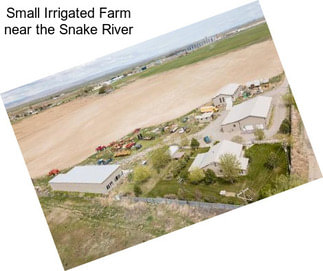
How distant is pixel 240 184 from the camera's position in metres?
7.35

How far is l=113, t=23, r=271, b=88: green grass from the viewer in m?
11.4

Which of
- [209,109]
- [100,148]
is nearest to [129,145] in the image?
[100,148]

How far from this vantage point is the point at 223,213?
711cm

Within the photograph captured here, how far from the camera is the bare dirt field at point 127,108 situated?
30.7ft

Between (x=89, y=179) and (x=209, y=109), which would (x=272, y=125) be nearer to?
(x=209, y=109)

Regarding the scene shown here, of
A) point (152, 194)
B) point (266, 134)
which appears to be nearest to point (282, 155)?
point (266, 134)

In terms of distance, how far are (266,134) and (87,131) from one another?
5.32m

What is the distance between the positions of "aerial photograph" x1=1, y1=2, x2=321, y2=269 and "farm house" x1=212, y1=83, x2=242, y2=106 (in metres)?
0.03

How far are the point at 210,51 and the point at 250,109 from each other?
4.08m

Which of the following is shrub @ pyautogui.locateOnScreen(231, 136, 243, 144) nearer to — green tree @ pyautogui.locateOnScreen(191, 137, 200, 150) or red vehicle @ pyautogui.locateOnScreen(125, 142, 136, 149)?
green tree @ pyautogui.locateOnScreen(191, 137, 200, 150)

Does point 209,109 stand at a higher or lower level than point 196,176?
higher

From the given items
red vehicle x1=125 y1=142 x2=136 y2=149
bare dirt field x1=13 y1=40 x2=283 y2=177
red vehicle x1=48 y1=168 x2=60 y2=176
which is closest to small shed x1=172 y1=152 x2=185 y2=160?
red vehicle x1=125 y1=142 x2=136 y2=149

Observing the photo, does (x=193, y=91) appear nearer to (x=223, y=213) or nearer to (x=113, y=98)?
(x=113, y=98)

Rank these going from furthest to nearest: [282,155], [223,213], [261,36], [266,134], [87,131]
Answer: [261,36]
[87,131]
[266,134]
[282,155]
[223,213]
